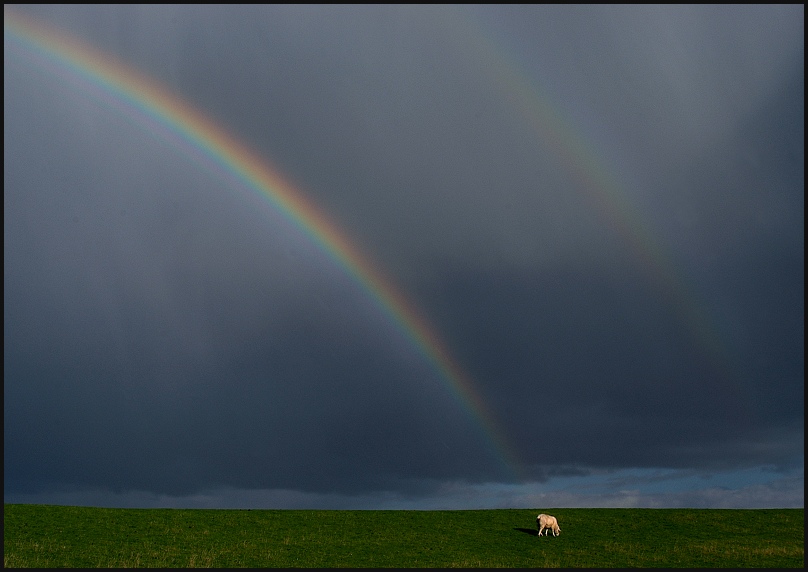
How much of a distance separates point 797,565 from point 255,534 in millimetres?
31424

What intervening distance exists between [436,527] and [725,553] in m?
18.2

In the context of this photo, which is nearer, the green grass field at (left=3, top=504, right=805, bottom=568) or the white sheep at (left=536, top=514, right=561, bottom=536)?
the green grass field at (left=3, top=504, right=805, bottom=568)

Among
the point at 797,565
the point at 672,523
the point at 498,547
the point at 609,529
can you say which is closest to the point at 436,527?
the point at 498,547

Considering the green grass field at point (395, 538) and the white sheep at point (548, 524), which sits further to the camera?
the white sheep at point (548, 524)

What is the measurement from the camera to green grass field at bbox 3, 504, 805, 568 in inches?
1481

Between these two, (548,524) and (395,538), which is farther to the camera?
(548,524)

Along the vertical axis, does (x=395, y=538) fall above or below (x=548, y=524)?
below

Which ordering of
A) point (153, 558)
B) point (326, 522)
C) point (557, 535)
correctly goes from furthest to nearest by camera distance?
point (326, 522) → point (557, 535) → point (153, 558)

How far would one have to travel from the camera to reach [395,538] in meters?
44.4

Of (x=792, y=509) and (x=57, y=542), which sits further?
(x=792, y=509)

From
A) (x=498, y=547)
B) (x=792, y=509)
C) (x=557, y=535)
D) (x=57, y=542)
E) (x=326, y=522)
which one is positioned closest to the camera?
(x=57, y=542)

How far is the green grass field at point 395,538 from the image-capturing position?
3762 cm

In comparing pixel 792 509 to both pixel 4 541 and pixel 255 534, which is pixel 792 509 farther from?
pixel 4 541

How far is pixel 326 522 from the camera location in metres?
49.3
